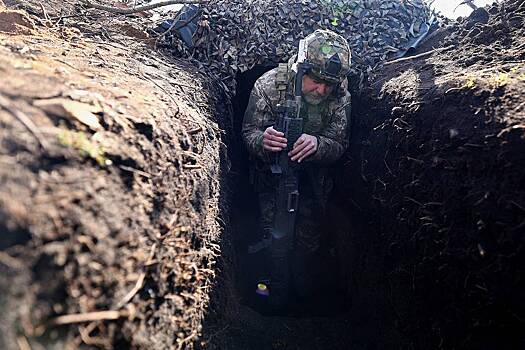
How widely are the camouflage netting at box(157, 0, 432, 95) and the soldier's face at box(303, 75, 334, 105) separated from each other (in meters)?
0.84

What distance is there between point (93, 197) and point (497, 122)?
2.11 metres

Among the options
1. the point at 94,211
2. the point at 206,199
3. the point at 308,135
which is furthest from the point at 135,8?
the point at 94,211

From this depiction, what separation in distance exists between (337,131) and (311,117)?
30cm

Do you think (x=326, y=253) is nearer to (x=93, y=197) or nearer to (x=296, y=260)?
(x=296, y=260)

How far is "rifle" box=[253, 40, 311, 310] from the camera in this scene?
3762 millimetres

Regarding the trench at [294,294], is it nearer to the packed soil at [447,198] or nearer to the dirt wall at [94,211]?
the packed soil at [447,198]

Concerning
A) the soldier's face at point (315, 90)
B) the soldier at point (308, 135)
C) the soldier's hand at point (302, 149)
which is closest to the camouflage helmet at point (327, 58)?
the soldier at point (308, 135)

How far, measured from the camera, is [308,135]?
3.86m

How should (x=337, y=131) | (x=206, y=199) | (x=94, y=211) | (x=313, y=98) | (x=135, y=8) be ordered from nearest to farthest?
1. (x=94, y=211)
2. (x=206, y=199)
3. (x=313, y=98)
4. (x=337, y=131)
5. (x=135, y=8)

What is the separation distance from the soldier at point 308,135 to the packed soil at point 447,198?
36 cm

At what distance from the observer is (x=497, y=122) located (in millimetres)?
2250

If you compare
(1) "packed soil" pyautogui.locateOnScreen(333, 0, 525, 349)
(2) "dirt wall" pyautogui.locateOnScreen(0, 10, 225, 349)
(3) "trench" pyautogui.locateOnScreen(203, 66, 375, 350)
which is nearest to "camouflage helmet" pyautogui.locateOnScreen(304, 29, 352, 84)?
(1) "packed soil" pyautogui.locateOnScreen(333, 0, 525, 349)

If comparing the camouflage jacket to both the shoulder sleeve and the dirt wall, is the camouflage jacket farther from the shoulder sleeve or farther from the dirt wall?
the dirt wall

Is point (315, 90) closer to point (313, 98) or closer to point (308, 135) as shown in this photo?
point (313, 98)
